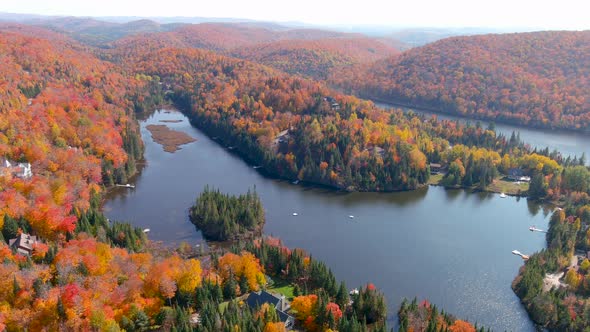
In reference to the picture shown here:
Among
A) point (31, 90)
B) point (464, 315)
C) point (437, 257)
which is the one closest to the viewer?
point (464, 315)

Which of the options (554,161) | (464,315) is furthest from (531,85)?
(464,315)

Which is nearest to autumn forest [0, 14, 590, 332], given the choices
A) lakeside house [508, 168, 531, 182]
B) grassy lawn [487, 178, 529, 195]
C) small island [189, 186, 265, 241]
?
small island [189, 186, 265, 241]

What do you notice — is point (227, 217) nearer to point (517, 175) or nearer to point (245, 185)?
point (245, 185)

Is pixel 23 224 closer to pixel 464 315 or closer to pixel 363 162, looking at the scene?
pixel 464 315

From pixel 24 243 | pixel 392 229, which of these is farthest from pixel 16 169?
pixel 392 229

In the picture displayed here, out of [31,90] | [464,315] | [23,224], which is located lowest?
[464,315]

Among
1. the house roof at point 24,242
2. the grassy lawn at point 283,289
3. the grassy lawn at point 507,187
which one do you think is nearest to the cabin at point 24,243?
the house roof at point 24,242

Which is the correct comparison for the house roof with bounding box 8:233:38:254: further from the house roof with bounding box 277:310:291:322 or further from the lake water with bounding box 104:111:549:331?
the house roof with bounding box 277:310:291:322
